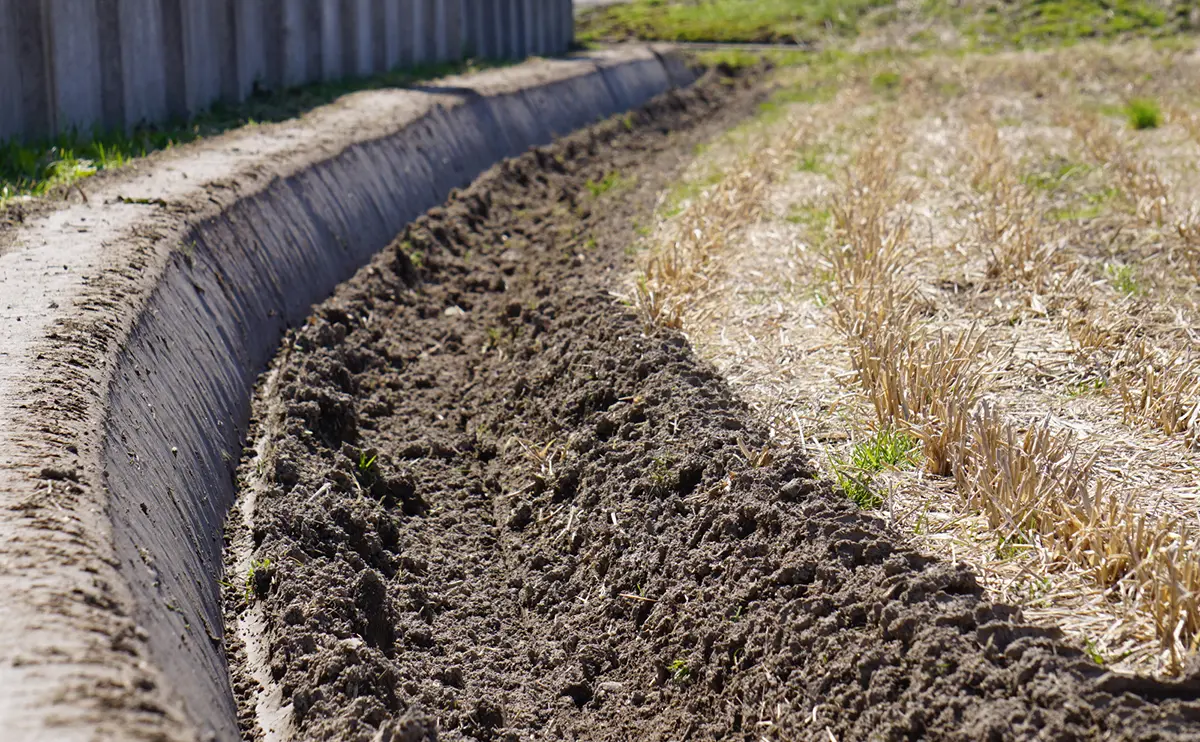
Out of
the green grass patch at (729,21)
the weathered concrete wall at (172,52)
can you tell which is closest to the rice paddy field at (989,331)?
the weathered concrete wall at (172,52)

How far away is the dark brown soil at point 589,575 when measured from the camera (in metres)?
3.24

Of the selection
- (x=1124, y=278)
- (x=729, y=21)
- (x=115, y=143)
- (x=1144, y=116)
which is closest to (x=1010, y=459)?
(x=1124, y=278)

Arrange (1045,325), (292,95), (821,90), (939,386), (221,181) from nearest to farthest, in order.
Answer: (939,386) < (1045,325) < (221,181) < (292,95) < (821,90)

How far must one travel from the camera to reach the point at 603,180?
10.5 meters

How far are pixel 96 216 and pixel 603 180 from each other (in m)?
5.48

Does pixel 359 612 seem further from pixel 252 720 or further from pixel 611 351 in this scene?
pixel 611 351

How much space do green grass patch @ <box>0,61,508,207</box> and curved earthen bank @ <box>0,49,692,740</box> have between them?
0.33m

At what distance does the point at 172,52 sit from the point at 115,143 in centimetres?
165

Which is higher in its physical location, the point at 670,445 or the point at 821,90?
the point at 821,90

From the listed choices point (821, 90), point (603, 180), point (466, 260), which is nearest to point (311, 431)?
point (466, 260)

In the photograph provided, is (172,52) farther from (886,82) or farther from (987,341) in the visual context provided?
(886,82)

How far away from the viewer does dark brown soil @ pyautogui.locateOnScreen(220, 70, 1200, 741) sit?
3.24m

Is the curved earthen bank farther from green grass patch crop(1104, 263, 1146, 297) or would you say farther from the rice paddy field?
green grass patch crop(1104, 263, 1146, 297)

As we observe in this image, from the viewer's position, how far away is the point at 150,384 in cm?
440
